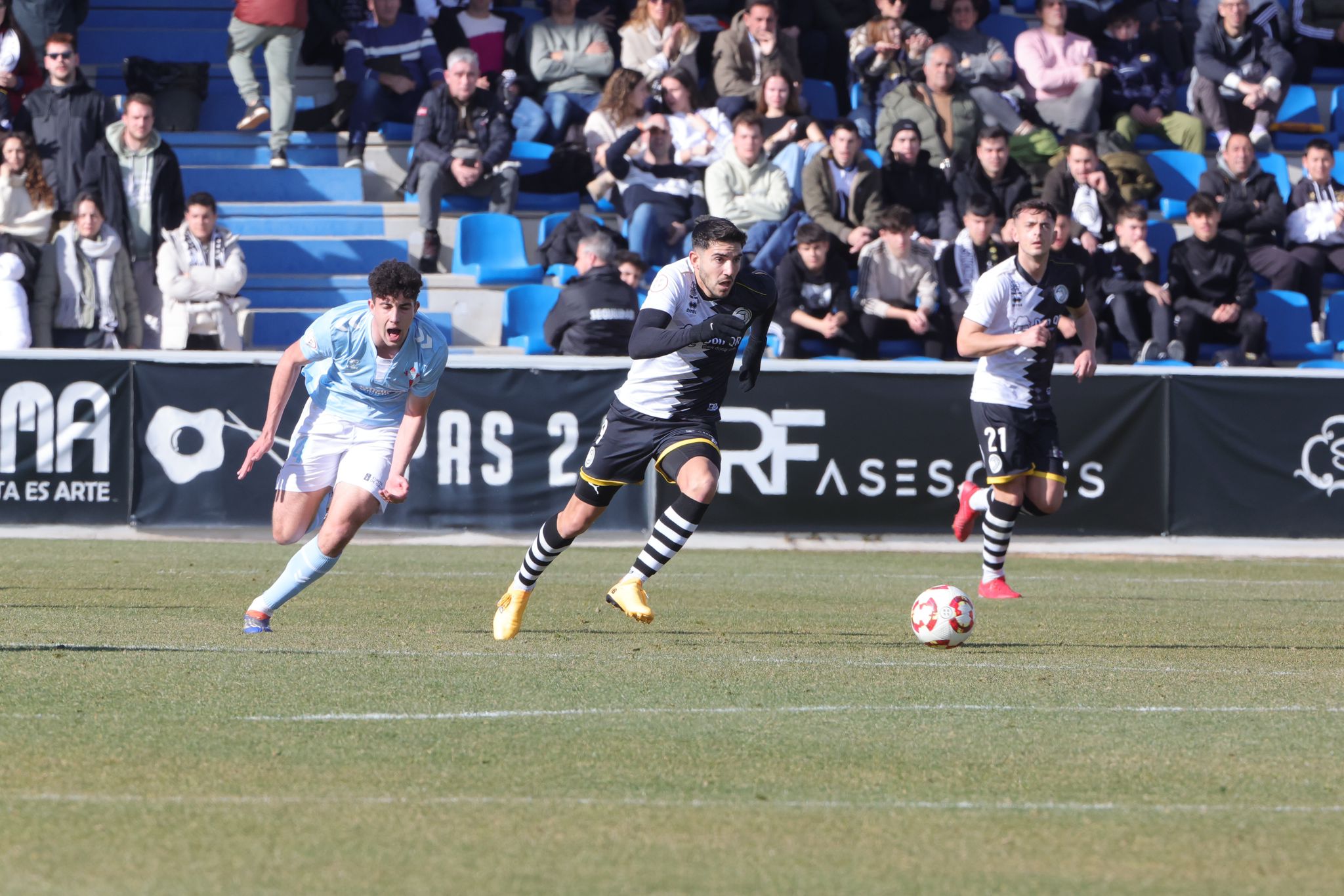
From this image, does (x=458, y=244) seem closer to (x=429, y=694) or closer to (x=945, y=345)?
(x=945, y=345)

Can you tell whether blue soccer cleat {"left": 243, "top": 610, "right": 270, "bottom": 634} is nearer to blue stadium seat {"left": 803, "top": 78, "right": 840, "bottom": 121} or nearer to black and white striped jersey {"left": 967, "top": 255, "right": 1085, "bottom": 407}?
black and white striped jersey {"left": 967, "top": 255, "right": 1085, "bottom": 407}

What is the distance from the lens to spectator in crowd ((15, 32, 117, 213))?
1781 cm

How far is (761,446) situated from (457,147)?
18.5 ft

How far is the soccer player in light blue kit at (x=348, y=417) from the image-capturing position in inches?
351

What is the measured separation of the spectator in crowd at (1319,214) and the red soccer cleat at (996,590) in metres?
9.36

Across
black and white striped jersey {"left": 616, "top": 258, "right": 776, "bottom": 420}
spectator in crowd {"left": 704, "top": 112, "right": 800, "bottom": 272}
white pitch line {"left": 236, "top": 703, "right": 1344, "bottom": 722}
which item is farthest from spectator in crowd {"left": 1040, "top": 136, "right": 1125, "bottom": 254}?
white pitch line {"left": 236, "top": 703, "right": 1344, "bottom": 722}

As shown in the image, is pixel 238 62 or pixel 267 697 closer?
pixel 267 697

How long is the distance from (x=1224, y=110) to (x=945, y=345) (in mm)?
6322

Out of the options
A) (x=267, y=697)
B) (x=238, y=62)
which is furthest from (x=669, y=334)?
(x=238, y=62)

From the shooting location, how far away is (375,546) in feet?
50.8

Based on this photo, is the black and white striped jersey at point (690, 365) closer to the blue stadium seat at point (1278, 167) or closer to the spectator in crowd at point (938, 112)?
the spectator in crowd at point (938, 112)

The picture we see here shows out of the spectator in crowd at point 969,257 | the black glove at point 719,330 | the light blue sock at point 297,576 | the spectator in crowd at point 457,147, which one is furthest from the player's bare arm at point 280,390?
the spectator in crowd at point 457,147

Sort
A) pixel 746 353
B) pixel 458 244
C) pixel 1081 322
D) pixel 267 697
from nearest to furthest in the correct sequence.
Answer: pixel 267 697, pixel 746 353, pixel 1081 322, pixel 458 244

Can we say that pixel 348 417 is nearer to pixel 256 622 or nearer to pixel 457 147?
pixel 256 622
